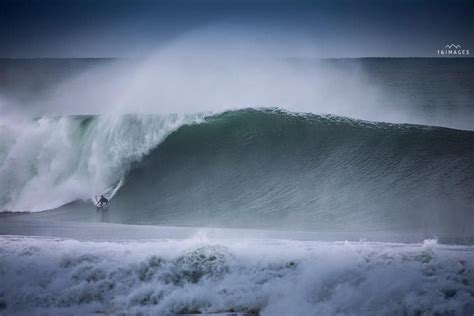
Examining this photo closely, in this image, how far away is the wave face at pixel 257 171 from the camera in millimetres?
5430

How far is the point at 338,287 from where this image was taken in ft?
9.91

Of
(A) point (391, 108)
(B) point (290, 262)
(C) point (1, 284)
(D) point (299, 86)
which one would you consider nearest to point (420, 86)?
(A) point (391, 108)

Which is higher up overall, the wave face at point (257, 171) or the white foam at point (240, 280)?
the wave face at point (257, 171)

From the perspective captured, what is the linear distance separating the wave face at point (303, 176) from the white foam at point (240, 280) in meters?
1.68

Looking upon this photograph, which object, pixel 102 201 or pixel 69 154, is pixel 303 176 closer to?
pixel 102 201

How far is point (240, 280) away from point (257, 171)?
3688 millimetres

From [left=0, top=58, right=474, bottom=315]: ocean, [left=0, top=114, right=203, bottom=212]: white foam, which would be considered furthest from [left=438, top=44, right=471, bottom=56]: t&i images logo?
[left=0, top=114, right=203, bottom=212]: white foam

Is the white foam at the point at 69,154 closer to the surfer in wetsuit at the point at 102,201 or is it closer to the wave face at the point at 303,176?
the wave face at the point at 303,176

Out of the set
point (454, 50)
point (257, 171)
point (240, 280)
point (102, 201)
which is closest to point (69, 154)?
point (102, 201)

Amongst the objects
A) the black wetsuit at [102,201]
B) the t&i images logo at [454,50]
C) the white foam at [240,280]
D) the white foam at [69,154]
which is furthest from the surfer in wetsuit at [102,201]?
the t&i images logo at [454,50]

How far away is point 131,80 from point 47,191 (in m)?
3.08

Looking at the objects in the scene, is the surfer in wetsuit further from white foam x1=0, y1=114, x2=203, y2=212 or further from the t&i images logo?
the t&i images logo

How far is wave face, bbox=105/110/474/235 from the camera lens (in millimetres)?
5344

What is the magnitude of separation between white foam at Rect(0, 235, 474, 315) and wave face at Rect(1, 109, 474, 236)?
1.62 meters
